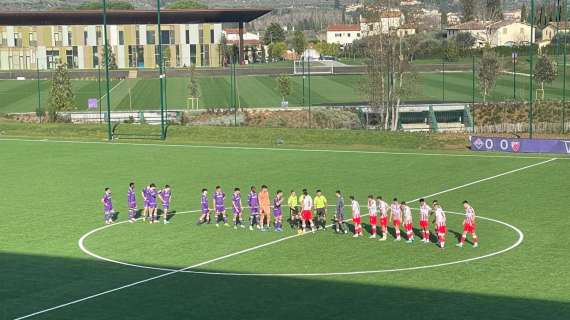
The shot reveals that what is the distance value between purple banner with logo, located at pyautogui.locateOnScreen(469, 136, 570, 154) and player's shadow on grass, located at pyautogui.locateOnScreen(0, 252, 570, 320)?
32824mm

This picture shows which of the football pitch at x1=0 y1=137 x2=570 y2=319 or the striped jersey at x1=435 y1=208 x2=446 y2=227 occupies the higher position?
the striped jersey at x1=435 y1=208 x2=446 y2=227

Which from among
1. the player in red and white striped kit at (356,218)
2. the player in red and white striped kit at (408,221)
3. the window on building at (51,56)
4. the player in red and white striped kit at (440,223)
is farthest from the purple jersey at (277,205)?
the window on building at (51,56)

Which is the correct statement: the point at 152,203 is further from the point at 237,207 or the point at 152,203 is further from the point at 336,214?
the point at 336,214

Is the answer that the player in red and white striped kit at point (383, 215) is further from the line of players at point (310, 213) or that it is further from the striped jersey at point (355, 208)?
the striped jersey at point (355, 208)

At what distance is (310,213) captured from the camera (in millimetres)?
37125

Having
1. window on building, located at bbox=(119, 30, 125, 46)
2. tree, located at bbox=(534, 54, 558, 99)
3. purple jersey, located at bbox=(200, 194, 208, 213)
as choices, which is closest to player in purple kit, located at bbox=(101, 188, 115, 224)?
purple jersey, located at bbox=(200, 194, 208, 213)

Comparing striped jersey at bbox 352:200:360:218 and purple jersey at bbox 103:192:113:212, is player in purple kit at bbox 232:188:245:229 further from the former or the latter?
purple jersey at bbox 103:192:113:212

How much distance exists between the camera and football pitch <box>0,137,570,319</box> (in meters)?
27.4

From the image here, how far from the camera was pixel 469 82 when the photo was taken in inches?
5344

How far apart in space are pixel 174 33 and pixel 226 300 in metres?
167

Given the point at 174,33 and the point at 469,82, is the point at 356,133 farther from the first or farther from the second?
the point at 174,33

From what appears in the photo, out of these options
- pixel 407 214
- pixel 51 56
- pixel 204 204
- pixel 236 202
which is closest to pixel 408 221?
pixel 407 214

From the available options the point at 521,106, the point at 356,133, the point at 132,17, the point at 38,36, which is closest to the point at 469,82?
the point at 521,106

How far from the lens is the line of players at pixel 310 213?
114 feet
